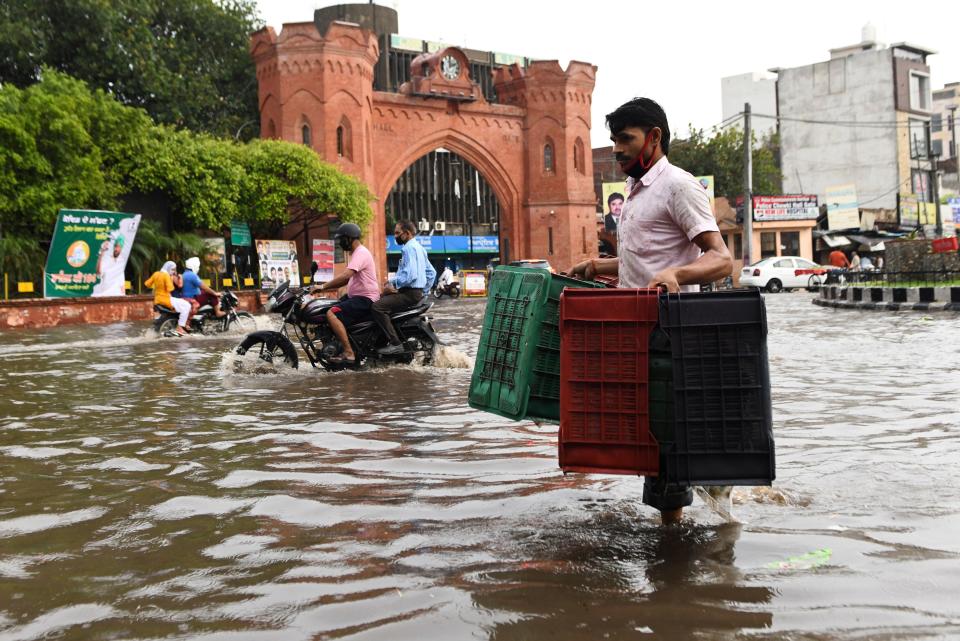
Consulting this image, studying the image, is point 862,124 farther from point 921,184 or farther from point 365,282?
point 365,282

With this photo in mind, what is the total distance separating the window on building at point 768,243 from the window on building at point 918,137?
47.0ft

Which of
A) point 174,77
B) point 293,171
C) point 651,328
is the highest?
point 174,77

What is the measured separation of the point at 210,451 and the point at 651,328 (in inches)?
123

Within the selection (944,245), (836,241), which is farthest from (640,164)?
(836,241)

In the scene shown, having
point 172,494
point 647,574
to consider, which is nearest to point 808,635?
point 647,574

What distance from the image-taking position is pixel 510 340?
3598 millimetres

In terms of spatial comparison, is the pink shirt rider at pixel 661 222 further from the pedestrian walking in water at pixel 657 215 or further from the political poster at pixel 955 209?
the political poster at pixel 955 209

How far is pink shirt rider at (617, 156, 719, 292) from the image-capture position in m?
3.39

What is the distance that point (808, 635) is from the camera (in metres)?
2.51

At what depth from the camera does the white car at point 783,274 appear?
3475cm

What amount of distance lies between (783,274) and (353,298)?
94.6 ft

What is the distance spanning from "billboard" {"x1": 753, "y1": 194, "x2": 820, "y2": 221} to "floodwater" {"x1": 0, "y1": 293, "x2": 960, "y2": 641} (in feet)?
143

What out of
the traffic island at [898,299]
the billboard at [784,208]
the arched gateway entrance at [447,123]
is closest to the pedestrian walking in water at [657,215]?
the traffic island at [898,299]

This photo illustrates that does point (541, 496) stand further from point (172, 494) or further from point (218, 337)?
point (218, 337)
